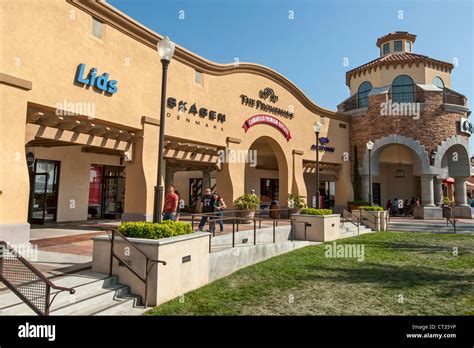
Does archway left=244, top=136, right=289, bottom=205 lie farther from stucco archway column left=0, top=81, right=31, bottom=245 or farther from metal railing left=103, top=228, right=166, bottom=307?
metal railing left=103, top=228, right=166, bottom=307

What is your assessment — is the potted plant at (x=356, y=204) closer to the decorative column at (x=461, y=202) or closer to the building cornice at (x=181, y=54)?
the building cornice at (x=181, y=54)

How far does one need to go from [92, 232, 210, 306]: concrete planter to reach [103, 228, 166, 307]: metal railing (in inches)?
1.6

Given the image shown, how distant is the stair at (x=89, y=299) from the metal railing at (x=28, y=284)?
23 centimetres

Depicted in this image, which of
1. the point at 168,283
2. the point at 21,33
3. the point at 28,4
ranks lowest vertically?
the point at 168,283

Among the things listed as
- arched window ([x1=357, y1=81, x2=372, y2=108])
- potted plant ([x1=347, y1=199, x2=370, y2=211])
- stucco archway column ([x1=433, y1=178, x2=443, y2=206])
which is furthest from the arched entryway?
arched window ([x1=357, y1=81, x2=372, y2=108])

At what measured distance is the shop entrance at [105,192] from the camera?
1714 cm

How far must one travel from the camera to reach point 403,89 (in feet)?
92.2

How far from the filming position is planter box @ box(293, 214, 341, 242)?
48.9 ft

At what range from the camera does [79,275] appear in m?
6.36

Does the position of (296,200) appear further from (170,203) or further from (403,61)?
(403,61)

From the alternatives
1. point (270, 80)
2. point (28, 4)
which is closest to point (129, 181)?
point (28, 4)

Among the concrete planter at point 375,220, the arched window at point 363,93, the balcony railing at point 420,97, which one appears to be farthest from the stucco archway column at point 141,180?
the arched window at point 363,93
